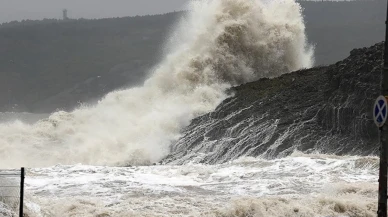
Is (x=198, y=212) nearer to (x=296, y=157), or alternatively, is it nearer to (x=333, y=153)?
(x=296, y=157)

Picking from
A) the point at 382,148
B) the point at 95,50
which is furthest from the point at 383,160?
the point at 95,50

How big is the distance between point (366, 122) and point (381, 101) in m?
11.7

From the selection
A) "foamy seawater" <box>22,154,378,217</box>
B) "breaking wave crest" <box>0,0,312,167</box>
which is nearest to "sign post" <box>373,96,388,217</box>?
"foamy seawater" <box>22,154,378,217</box>

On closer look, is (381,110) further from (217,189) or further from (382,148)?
(217,189)

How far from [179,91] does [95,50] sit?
11374cm

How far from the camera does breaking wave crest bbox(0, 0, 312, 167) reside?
26.4 metres

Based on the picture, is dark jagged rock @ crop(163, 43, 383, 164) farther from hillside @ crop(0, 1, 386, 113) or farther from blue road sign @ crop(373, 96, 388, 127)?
hillside @ crop(0, 1, 386, 113)

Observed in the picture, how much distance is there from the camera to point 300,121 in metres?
22.1

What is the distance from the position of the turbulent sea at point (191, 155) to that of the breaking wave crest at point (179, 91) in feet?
0.21

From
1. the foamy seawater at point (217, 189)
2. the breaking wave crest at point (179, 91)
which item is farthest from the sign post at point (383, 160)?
the breaking wave crest at point (179, 91)

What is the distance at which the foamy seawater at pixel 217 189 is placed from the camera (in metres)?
11.9

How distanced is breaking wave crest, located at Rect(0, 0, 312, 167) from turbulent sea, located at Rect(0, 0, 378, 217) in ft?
0.21

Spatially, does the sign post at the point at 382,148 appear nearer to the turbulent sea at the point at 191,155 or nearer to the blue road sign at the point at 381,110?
the blue road sign at the point at 381,110

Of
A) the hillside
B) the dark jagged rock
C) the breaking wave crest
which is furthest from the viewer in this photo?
the hillside
